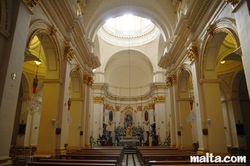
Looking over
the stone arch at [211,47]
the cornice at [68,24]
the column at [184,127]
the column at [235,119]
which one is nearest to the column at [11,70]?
the cornice at [68,24]

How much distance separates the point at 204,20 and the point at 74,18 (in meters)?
5.75

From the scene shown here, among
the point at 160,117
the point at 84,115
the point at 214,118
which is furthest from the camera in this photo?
the point at 160,117

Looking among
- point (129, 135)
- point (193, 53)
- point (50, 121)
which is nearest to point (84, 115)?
point (50, 121)

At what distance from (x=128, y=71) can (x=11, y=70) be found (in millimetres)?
21807

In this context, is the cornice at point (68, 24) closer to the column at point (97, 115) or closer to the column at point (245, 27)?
the column at point (245, 27)

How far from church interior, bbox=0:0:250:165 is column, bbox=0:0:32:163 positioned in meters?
0.02

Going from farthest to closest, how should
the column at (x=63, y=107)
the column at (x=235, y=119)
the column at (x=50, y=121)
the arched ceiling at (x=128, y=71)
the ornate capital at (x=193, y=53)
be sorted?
the arched ceiling at (x=128, y=71), the column at (x=235, y=119), the ornate capital at (x=193, y=53), the column at (x=63, y=107), the column at (x=50, y=121)

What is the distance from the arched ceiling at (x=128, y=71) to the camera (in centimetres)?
2427

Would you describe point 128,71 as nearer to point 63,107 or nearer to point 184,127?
point 184,127

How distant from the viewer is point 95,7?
12711 millimetres

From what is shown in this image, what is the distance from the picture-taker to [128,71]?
2627 centimetres

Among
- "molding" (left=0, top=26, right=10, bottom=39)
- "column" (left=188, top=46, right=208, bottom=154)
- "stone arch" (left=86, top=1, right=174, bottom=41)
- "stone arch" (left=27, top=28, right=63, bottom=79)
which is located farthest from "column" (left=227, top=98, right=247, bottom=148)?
"molding" (left=0, top=26, right=10, bottom=39)

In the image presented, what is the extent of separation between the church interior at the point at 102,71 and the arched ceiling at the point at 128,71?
5.87 feet

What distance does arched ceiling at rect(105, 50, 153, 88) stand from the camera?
2427 centimetres
